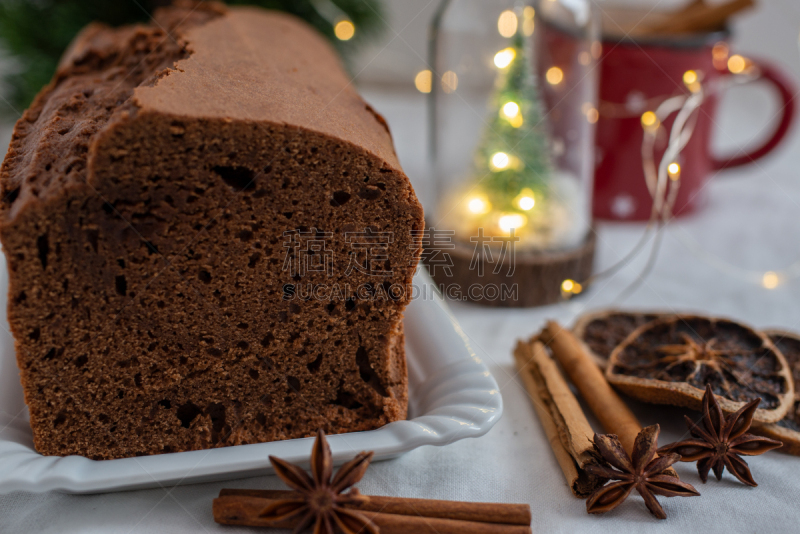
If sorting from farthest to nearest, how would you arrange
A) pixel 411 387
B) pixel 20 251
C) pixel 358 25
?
pixel 358 25 → pixel 411 387 → pixel 20 251

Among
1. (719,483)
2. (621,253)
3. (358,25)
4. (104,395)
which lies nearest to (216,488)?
(104,395)

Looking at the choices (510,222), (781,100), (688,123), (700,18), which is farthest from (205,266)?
(781,100)

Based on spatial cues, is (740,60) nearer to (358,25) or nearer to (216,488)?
(358,25)

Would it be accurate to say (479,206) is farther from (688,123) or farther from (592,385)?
(688,123)

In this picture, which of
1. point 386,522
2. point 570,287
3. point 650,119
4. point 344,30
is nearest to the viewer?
point 386,522

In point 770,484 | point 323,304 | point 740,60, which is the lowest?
point 770,484

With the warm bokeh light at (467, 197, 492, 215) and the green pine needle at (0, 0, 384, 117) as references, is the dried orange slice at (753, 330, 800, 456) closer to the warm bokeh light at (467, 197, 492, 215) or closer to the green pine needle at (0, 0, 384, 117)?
the warm bokeh light at (467, 197, 492, 215)

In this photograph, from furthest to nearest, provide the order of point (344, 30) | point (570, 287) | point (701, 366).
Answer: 1. point (344, 30)
2. point (570, 287)
3. point (701, 366)
